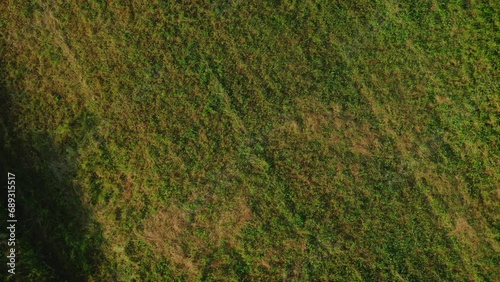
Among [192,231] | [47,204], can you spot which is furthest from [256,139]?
[47,204]

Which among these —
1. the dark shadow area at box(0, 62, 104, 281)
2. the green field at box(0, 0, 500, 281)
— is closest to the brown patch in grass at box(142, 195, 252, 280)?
the green field at box(0, 0, 500, 281)

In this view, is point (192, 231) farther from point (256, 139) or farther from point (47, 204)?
point (47, 204)

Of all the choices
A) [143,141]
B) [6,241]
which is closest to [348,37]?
[143,141]

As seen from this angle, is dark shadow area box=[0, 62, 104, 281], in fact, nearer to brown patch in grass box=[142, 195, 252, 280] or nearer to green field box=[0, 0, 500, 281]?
green field box=[0, 0, 500, 281]

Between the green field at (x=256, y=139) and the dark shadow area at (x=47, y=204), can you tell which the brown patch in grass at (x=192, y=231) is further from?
the dark shadow area at (x=47, y=204)

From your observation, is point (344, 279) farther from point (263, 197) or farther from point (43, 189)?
point (43, 189)

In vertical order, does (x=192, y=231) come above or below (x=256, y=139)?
below
